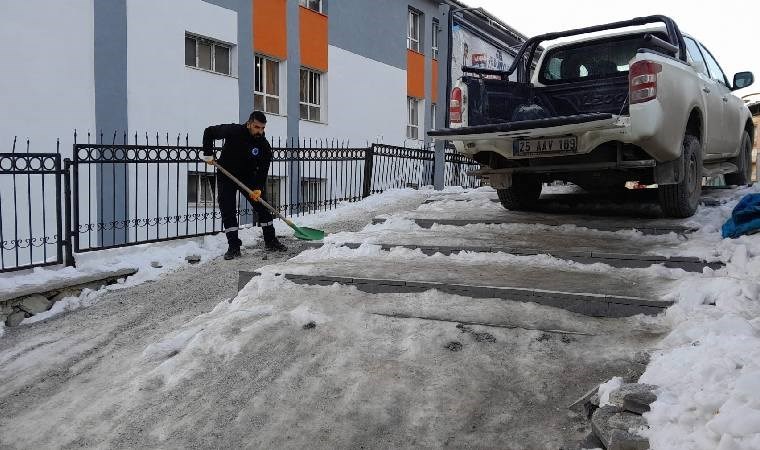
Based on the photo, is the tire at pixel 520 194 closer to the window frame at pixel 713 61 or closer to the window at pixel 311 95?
the window frame at pixel 713 61

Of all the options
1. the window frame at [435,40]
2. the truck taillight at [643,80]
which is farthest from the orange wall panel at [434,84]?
the truck taillight at [643,80]

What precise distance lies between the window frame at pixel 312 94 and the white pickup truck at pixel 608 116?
871cm

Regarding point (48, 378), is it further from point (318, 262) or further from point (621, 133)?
point (621, 133)

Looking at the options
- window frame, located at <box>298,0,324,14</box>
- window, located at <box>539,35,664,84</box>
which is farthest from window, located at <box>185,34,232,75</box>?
window, located at <box>539,35,664,84</box>

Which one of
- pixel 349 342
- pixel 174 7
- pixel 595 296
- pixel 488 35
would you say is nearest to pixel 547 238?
pixel 595 296

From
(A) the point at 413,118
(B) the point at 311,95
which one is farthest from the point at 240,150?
(A) the point at 413,118

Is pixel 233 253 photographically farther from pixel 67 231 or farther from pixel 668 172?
pixel 668 172

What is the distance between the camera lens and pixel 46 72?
30.2 ft

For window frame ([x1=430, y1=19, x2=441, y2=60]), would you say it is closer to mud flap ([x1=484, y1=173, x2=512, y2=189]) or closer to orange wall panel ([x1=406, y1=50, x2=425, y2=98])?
orange wall panel ([x1=406, y1=50, x2=425, y2=98])

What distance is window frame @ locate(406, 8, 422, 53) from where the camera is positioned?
65.5 feet

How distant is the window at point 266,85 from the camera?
1378cm

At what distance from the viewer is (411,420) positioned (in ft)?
9.13

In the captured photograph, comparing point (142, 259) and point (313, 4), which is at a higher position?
point (313, 4)

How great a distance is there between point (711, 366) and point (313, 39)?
14239 millimetres
